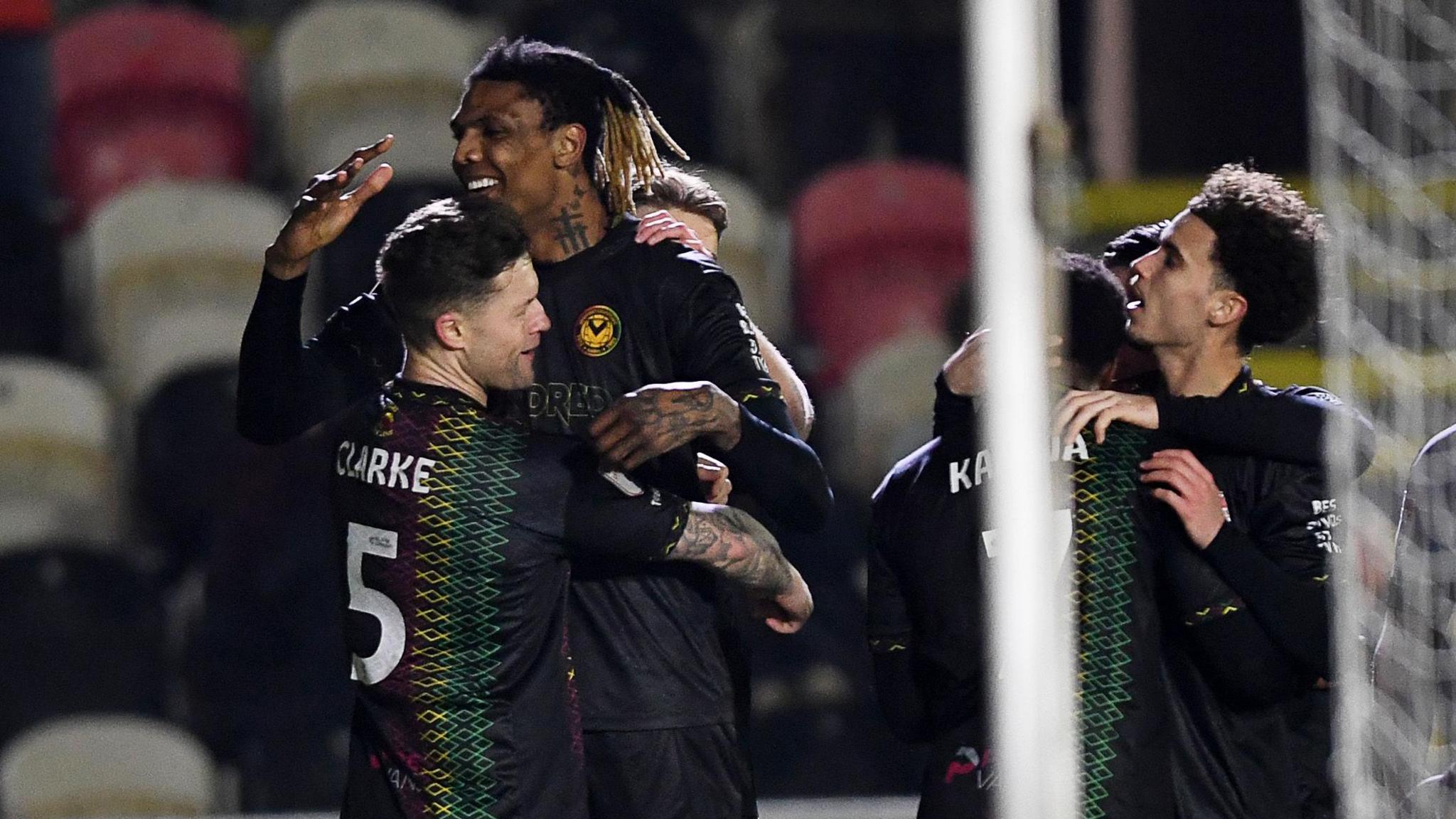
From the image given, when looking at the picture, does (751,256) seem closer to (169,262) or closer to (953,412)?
(169,262)

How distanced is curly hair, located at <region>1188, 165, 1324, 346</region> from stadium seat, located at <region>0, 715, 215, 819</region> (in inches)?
137

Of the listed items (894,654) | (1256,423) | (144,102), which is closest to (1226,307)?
(1256,423)

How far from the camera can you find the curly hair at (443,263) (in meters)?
2.43

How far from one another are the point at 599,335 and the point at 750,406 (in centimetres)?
24

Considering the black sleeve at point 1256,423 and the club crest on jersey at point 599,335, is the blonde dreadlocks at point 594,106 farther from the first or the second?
the black sleeve at point 1256,423

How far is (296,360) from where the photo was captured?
270cm

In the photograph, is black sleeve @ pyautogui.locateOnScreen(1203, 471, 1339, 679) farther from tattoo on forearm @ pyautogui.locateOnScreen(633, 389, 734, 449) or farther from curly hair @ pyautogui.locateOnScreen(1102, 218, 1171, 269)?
tattoo on forearm @ pyautogui.locateOnScreen(633, 389, 734, 449)

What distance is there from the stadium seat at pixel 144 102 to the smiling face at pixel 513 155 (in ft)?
14.3

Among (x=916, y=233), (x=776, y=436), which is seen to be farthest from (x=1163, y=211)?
(x=776, y=436)

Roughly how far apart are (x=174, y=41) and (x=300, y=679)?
101 inches

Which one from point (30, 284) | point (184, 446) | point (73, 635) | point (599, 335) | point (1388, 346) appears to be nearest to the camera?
point (599, 335)

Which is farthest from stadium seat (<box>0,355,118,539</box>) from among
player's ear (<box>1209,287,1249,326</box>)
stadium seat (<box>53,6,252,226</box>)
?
player's ear (<box>1209,287,1249,326</box>)

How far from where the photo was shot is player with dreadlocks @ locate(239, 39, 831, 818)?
2.56 meters

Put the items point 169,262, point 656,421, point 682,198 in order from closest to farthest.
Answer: point 656,421
point 682,198
point 169,262
